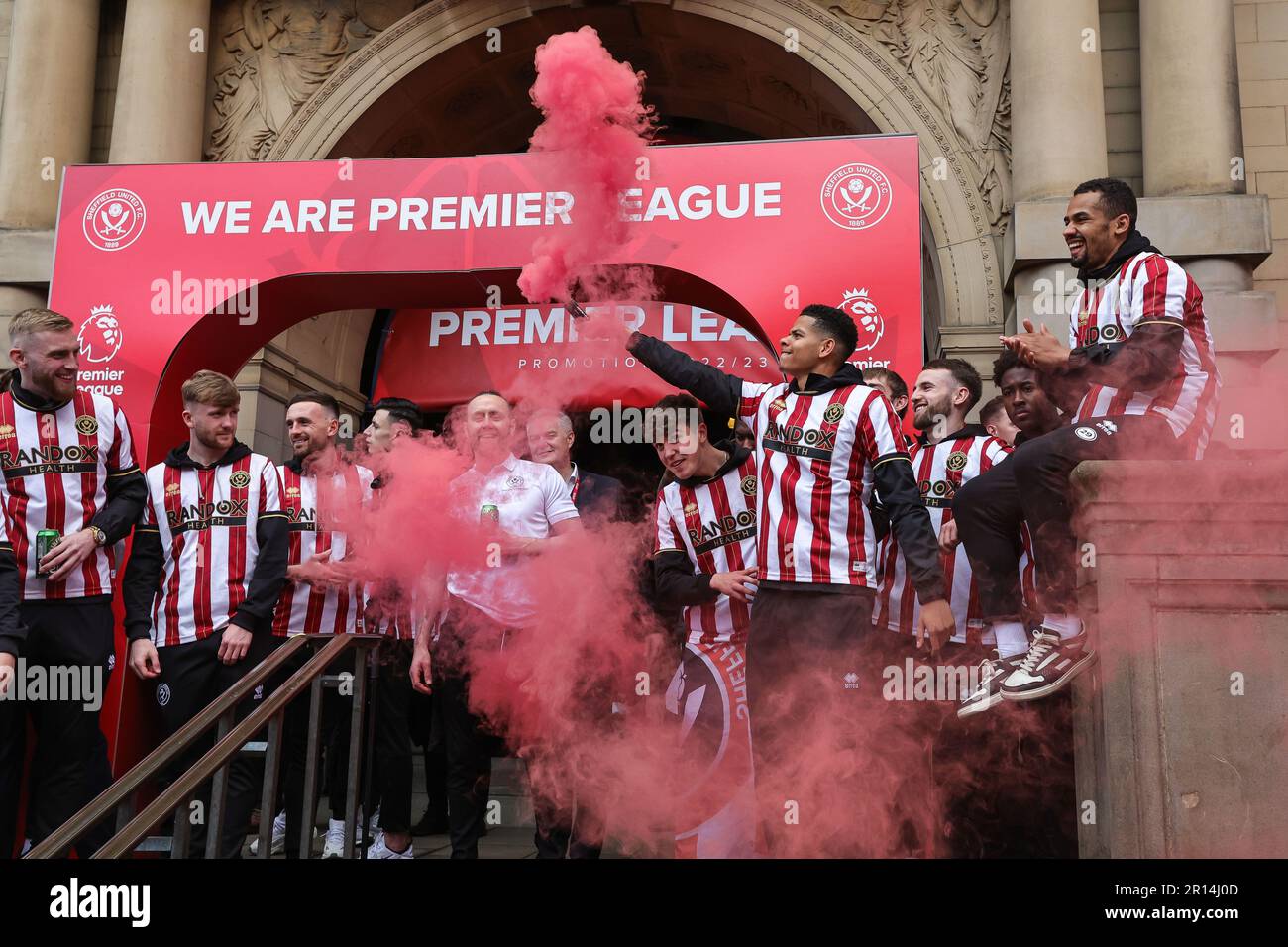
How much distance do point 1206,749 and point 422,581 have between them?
348cm

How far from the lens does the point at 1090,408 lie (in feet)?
13.9

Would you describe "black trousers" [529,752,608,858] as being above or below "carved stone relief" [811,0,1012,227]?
below

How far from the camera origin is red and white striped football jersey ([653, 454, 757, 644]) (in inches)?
203

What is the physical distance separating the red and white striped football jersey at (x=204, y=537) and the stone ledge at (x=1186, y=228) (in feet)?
19.9

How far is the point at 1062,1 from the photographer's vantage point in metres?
9.38

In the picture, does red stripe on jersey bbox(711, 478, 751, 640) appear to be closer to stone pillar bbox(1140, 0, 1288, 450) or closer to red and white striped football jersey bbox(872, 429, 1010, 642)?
red and white striped football jersey bbox(872, 429, 1010, 642)

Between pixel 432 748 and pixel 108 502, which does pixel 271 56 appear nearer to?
pixel 108 502

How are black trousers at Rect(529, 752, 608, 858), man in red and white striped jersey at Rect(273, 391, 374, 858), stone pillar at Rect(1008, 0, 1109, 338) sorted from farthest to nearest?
stone pillar at Rect(1008, 0, 1109, 338)
man in red and white striped jersey at Rect(273, 391, 374, 858)
black trousers at Rect(529, 752, 608, 858)

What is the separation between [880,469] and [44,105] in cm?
933

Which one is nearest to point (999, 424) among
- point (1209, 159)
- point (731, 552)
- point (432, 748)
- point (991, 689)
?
point (731, 552)

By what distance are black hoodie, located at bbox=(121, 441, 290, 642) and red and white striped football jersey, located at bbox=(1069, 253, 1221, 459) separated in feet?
12.1

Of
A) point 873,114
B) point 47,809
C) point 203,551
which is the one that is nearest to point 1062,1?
point 873,114

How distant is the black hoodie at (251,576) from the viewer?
5.49 metres

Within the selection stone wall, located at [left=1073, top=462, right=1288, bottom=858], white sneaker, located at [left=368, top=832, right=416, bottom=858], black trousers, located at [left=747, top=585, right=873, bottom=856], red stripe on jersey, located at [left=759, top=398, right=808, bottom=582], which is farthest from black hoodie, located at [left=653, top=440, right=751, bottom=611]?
stone wall, located at [left=1073, top=462, right=1288, bottom=858]
